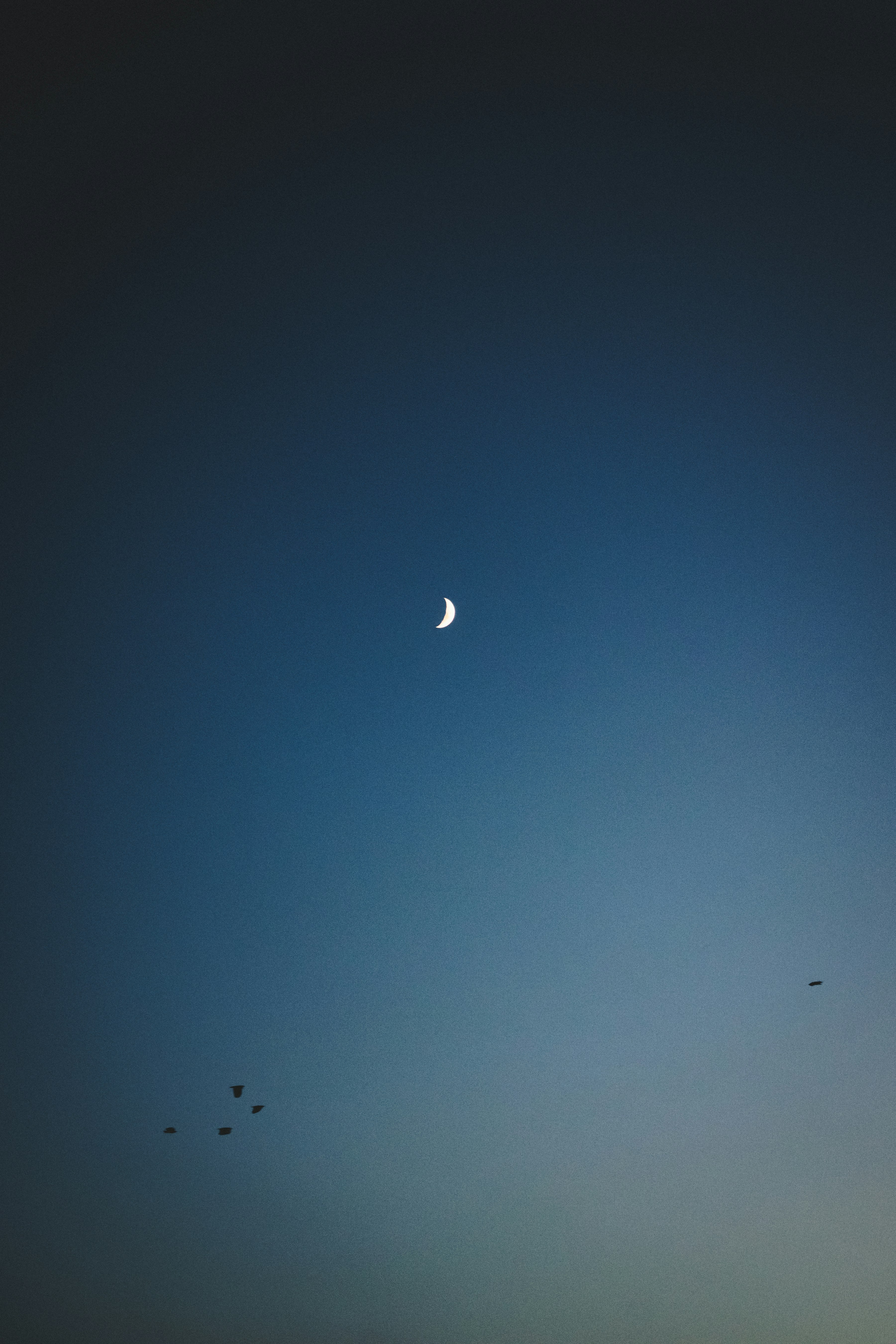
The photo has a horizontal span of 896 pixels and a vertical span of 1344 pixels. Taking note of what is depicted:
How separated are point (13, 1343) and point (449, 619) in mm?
14206

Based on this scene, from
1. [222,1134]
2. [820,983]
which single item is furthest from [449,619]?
[222,1134]

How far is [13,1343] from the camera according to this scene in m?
14.9

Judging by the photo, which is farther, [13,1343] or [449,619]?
[13,1343]

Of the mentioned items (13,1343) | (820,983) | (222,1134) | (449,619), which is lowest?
(13,1343)

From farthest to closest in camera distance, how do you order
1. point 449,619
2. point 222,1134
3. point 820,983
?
point 222,1134, point 820,983, point 449,619

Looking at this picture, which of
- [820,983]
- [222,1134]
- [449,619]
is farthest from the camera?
[222,1134]

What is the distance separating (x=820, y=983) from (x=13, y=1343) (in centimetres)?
1458

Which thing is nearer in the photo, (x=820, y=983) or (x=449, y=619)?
(x=449, y=619)

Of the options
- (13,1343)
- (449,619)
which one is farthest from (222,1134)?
(449,619)

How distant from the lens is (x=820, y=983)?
1375 centimetres

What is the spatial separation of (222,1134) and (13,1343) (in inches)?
199

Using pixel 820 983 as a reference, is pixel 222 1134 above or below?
below

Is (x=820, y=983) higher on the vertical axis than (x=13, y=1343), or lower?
higher

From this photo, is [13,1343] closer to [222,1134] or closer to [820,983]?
[222,1134]
